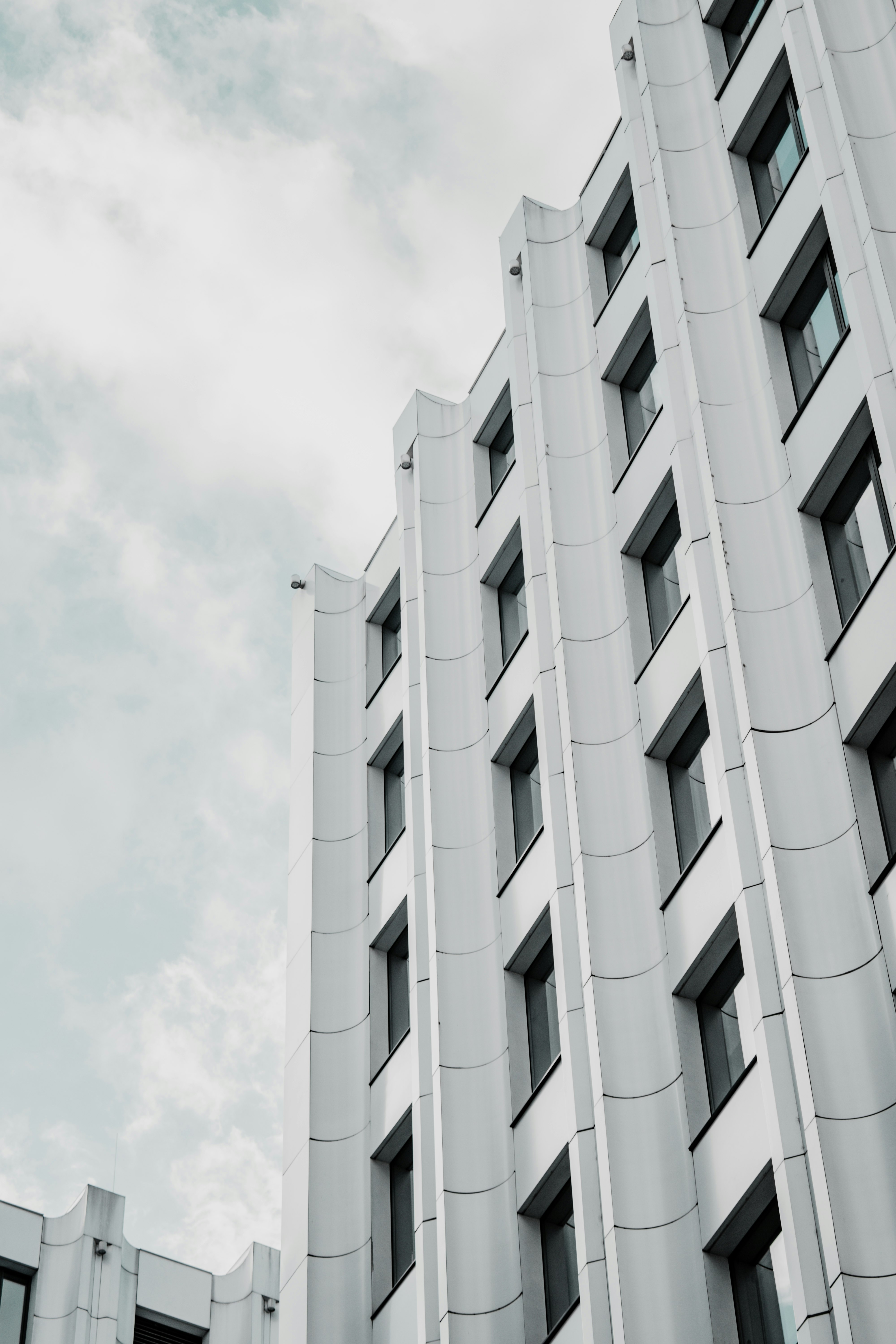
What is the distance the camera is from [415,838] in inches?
1340

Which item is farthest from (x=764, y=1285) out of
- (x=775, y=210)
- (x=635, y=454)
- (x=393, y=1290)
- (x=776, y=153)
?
(x=776, y=153)

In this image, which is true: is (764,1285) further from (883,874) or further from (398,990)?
(398,990)

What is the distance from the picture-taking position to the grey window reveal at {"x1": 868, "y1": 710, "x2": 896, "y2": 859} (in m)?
22.7

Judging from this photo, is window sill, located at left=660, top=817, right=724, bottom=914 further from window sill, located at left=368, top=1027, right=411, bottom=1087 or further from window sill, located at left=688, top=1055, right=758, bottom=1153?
window sill, located at left=368, top=1027, right=411, bottom=1087

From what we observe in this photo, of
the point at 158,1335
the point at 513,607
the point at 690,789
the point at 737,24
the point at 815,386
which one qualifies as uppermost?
the point at 737,24

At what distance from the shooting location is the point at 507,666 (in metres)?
34.1

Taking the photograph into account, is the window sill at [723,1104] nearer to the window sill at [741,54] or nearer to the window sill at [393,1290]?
the window sill at [393,1290]

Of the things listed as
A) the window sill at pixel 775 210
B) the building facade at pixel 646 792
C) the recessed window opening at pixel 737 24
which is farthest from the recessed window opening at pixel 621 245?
the window sill at pixel 775 210

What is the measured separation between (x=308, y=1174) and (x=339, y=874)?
276 inches

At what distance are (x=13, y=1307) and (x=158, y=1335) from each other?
4340mm

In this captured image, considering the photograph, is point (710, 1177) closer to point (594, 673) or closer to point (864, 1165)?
point (864, 1165)

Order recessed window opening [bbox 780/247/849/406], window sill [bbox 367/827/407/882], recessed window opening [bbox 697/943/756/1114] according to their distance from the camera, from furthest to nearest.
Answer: window sill [bbox 367/827/407/882] < recessed window opening [bbox 780/247/849/406] < recessed window opening [bbox 697/943/756/1114]

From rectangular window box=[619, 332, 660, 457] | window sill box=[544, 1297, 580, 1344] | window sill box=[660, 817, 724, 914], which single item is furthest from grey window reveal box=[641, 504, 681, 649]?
window sill box=[544, 1297, 580, 1344]

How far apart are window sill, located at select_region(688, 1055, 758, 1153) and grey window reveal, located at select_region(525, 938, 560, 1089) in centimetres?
504
